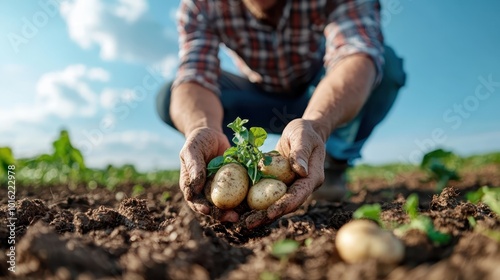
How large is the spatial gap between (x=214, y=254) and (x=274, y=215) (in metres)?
0.62

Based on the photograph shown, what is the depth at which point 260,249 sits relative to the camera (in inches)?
67.1

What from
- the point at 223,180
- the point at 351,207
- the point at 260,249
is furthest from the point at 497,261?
the point at 351,207

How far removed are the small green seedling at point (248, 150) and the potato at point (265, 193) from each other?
0.17 feet

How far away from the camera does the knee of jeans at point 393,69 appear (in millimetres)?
4176

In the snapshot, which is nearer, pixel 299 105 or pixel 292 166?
pixel 292 166

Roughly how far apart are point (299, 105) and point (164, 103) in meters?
1.41

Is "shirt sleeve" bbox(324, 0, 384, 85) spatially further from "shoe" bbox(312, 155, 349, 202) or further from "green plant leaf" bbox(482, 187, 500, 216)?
"green plant leaf" bbox(482, 187, 500, 216)

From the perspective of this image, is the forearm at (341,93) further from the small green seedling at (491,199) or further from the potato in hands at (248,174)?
the small green seedling at (491,199)

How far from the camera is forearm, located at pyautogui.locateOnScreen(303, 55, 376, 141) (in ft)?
9.62

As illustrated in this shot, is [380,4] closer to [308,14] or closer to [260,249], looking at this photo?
[308,14]

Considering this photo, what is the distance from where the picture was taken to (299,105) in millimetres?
4637

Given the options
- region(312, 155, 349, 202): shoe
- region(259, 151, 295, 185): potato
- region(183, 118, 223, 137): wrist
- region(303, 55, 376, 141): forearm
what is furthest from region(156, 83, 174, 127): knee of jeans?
region(259, 151, 295, 185): potato

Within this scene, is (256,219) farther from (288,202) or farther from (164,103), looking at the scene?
(164,103)

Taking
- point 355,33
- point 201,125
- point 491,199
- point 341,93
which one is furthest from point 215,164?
point 355,33
